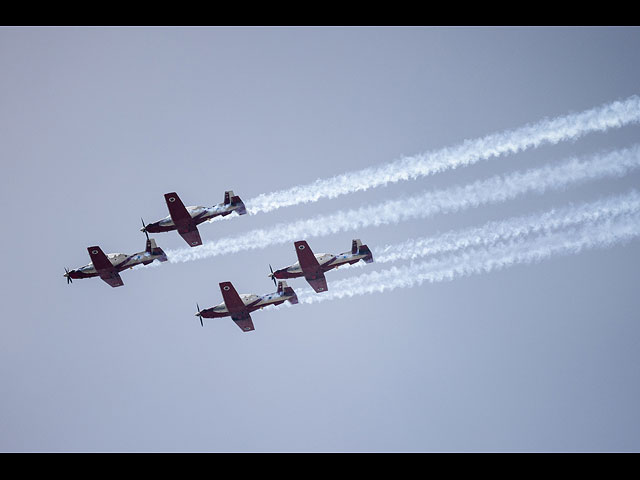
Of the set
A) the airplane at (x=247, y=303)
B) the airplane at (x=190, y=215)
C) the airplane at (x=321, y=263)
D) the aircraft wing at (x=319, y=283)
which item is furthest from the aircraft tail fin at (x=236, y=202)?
the aircraft wing at (x=319, y=283)

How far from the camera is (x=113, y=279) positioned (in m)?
49.8

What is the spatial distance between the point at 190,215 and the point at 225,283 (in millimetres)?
4211

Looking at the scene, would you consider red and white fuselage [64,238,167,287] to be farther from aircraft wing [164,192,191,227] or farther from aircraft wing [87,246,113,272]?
aircraft wing [164,192,191,227]

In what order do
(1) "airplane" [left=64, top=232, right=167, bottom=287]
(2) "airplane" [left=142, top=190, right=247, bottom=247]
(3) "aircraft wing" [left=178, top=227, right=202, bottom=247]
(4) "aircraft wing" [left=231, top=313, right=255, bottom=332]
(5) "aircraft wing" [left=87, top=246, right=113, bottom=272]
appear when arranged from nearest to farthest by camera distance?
(2) "airplane" [left=142, top=190, right=247, bottom=247] < (3) "aircraft wing" [left=178, top=227, right=202, bottom=247] < (5) "aircraft wing" [left=87, top=246, right=113, bottom=272] < (1) "airplane" [left=64, top=232, right=167, bottom=287] < (4) "aircraft wing" [left=231, top=313, right=255, bottom=332]

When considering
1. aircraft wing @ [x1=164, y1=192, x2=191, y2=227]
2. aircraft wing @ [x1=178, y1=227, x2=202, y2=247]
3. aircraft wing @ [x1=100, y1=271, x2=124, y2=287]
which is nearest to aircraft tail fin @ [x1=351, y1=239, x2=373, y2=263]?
aircraft wing @ [x1=178, y1=227, x2=202, y2=247]

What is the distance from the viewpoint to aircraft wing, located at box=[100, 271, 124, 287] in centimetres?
4962

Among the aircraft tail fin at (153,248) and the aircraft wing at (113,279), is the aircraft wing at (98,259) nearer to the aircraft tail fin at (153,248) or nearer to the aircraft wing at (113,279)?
the aircraft wing at (113,279)

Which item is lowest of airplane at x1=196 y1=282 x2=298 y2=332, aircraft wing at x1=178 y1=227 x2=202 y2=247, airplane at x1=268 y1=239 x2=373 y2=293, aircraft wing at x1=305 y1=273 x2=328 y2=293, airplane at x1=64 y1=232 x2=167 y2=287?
airplane at x1=196 y1=282 x2=298 y2=332

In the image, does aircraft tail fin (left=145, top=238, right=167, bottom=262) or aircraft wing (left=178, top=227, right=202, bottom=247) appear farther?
aircraft tail fin (left=145, top=238, right=167, bottom=262)

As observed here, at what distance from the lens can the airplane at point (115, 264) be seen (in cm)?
4931

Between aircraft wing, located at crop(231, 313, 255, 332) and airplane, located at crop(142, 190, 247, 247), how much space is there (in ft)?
17.7

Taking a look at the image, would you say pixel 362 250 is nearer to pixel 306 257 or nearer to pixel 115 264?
pixel 306 257

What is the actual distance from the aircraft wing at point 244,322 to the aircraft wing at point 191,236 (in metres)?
4.82
